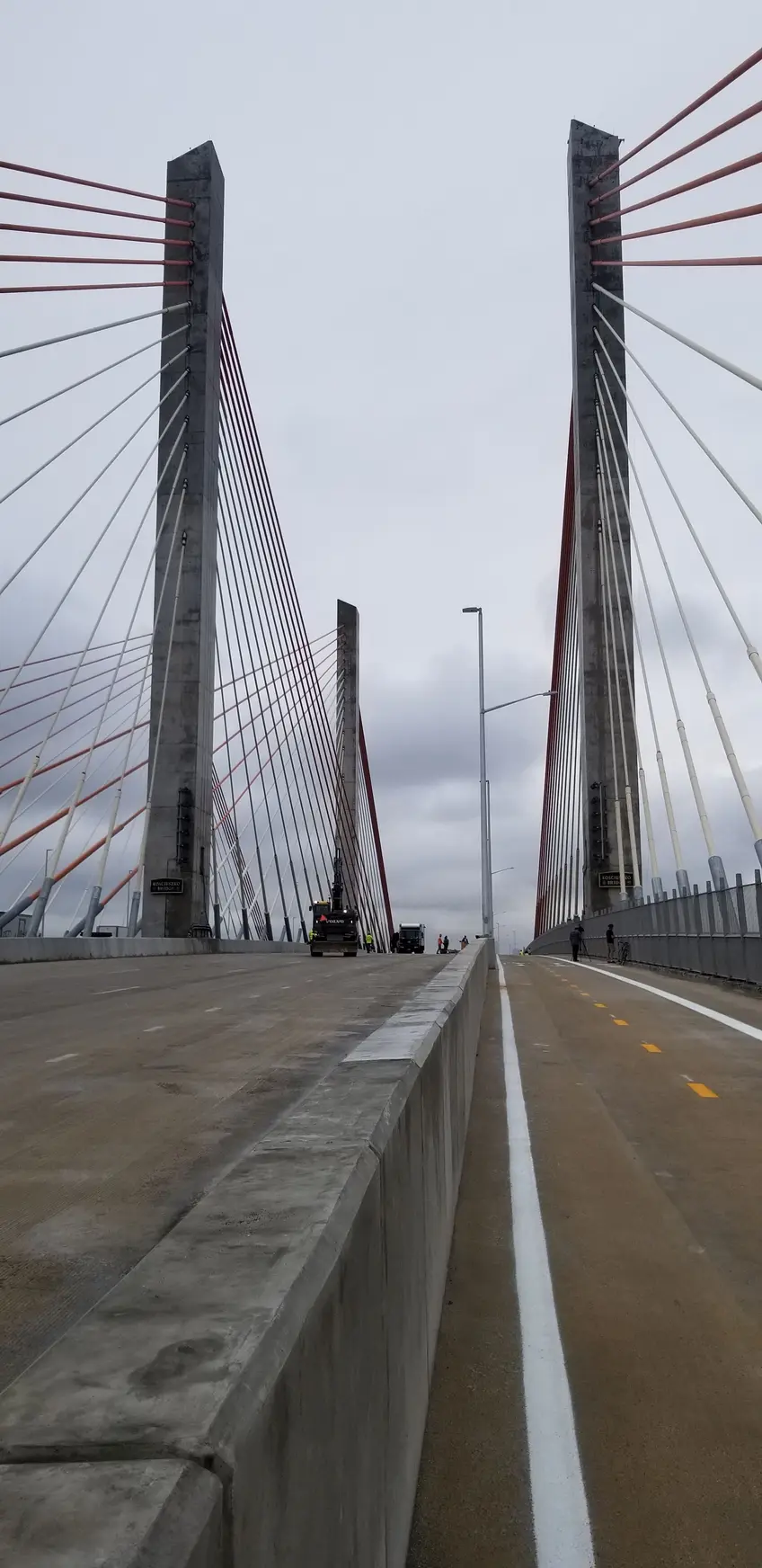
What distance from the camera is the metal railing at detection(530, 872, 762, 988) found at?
22000mm

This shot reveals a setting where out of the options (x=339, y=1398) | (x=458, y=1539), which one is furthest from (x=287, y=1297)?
(x=458, y=1539)

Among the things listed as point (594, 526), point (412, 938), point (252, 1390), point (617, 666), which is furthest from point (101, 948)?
point (412, 938)

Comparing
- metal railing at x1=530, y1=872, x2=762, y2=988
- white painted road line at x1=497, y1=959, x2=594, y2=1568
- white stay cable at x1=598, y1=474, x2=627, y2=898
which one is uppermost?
white stay cable at x1=598, y1=474, x2=627, y2=898

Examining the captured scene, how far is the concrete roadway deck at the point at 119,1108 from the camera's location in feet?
15.3

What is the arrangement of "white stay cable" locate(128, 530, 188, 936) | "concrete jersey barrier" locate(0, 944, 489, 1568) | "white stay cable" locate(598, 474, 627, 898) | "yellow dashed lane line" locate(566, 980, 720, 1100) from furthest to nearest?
"white stay cable" locate(598, 474, 627, 898), "white stay cable" locate(128, 530, 188, 936), "yellow dashed lane line" locate(566, 980, 720, 1100), "concrete jersey barrier" locate(0, 944, 489, 1568)

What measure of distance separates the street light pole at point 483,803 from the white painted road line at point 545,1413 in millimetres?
41100

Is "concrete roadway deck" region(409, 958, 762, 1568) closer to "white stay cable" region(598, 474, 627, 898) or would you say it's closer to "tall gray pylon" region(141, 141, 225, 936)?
"tall gray pylon" region(141, 141, 225, 936)

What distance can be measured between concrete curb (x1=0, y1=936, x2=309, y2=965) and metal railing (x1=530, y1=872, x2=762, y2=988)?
43.6 feet

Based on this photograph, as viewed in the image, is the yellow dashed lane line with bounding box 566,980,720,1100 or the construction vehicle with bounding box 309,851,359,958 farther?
the construction vehicle with bounding box 309,851,359,958

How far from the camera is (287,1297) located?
7.01 feet

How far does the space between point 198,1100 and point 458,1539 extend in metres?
4.90

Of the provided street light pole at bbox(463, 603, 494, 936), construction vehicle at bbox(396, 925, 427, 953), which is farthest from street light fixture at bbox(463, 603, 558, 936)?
construction vehicle at bbox(396, 925, 427, 953)

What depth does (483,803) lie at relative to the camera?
55031 mm

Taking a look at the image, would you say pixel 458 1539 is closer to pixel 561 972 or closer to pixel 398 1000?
pixel 398 1000
